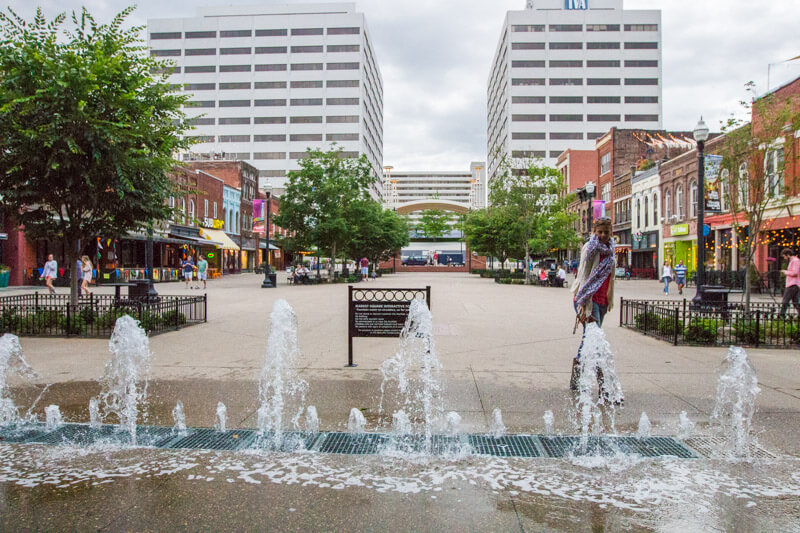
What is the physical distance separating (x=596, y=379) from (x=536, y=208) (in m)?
31.4

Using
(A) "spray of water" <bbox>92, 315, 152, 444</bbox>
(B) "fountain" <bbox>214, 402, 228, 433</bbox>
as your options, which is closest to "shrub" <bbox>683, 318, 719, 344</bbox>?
(B) "fountain" <bbox>214, 402, 228, 433</bbox>

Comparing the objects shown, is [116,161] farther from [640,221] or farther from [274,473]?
[640,221]

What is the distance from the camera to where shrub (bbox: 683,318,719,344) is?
34.2 ft

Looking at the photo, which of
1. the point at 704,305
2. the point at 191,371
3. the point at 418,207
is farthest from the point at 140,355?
the point at 418,207

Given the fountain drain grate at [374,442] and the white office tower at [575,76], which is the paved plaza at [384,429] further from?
the white office tower at [575,76]

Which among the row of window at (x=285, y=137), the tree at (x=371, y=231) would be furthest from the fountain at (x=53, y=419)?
the row of window at (x=285, y=137)

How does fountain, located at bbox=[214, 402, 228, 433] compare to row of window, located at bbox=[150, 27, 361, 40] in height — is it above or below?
below

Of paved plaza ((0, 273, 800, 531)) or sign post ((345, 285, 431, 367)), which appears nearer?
paved plaza ((0, 273, 800, 531))

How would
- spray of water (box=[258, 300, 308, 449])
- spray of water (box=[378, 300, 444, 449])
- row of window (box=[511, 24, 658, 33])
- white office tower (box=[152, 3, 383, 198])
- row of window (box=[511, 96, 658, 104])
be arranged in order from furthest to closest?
white office tower (box=[152, 3, 383, 198])
row of window (box=[511, 24, 658, 33])
row of window (box=[511, 96, 658, 104])
spray of water (box=[378, 300, 444, 449])
spray of water (box=[258, 300, 308, 449])

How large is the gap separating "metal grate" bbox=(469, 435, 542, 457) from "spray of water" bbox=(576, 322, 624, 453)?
99 cm

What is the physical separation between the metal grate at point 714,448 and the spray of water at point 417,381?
227cm

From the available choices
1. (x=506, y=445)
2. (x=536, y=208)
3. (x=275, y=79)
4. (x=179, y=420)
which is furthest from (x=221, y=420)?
(x=275, y=79)

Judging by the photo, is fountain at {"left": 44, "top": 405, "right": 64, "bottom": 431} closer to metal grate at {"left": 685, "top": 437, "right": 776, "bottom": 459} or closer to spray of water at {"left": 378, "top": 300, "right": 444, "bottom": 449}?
spray of water at {"left": 378, "top": 300, "right": 444, "bottom": 449}

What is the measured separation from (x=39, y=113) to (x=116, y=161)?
5.62 ft
